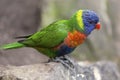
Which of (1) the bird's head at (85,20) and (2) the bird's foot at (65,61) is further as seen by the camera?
(2) the bird's foot at (65,61)

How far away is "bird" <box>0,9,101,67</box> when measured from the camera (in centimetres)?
549

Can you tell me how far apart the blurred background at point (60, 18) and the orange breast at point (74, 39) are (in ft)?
12.6

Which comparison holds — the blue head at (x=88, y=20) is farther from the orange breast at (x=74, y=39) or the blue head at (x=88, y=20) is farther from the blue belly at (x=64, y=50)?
the blue belly at (x=64, y=50)

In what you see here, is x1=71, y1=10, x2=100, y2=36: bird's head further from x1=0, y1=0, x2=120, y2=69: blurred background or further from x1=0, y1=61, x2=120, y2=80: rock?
x1=0, y1=0, x2=120, y2=69: blurred background

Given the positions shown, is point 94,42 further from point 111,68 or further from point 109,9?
point 111,68

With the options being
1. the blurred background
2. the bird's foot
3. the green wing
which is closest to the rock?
the bird's foot

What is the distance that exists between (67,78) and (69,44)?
0.49 metres

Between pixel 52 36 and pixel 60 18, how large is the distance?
15.9 feet

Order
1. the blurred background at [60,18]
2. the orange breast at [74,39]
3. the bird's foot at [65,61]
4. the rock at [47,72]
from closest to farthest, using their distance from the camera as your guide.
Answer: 1. the rock at [47,72]
2. the orange breast at [74,39]
3. the bird's foot at [65,61]
4. the blurred background at [60,18]

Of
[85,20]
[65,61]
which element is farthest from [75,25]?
[65,61]

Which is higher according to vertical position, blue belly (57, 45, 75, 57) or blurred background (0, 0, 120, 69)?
blurred background (0, 0, 120, 69)

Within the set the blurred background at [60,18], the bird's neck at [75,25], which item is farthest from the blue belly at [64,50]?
the blurred background at [60,18]

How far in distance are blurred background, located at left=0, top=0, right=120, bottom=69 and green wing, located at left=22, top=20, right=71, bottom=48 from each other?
3.58 metres

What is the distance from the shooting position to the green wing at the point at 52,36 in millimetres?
5512
